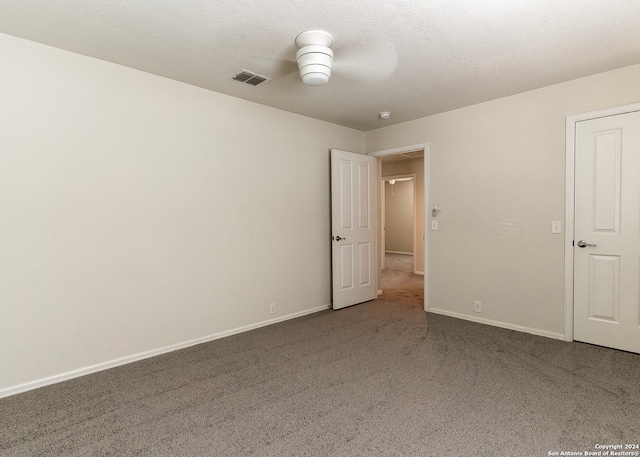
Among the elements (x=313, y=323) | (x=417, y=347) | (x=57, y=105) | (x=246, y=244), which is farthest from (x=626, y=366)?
(x=57, y=105)

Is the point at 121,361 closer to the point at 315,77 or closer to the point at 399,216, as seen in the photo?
the point at 315,77

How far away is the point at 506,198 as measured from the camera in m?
3.64

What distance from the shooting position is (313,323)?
3883mm

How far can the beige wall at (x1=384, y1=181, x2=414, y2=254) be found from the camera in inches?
399

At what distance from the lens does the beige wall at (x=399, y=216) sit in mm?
10141

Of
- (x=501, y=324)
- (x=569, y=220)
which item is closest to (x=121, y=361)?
(x=501, y=324)

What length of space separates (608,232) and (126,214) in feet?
13.7

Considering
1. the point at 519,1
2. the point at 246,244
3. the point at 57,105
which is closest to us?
the point at 519,1

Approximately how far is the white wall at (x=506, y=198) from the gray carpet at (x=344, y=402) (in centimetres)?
54

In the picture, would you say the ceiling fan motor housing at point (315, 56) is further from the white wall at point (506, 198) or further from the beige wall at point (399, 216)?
the beige wall at point (399, 216)

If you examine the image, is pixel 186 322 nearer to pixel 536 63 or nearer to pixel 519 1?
pixel 519 1

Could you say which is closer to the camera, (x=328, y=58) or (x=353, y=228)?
(x=328, y=58)

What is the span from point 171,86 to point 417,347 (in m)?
3.27

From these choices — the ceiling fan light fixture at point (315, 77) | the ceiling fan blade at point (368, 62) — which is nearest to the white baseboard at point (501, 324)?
the ceiling fan blade at point (368, 62)
